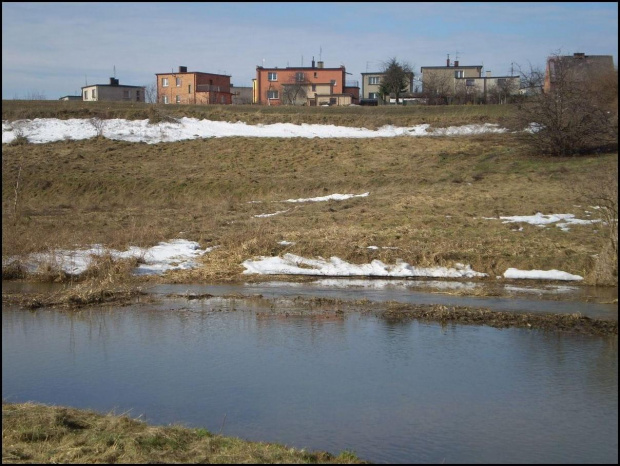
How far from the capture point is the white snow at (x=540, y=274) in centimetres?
1803

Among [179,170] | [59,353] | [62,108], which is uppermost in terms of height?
[62,108]

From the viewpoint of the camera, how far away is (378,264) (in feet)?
62.6

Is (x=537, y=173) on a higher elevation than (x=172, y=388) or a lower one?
higher

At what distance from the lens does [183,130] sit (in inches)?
1693

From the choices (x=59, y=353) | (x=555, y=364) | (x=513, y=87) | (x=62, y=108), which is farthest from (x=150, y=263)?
(x=513, y=87)

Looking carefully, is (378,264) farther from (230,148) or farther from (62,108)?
(62,108)

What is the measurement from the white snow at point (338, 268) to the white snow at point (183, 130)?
22.5 meters

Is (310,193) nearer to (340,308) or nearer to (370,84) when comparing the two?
(340,308)

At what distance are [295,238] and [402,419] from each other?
12.6m

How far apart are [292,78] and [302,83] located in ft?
10.3

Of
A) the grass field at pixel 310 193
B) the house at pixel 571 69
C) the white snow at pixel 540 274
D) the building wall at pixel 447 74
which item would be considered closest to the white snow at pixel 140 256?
the grass field at pixel 310 193

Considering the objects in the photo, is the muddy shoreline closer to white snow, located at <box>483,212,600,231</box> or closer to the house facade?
white snow, located at <box>483,212,600,231</box>

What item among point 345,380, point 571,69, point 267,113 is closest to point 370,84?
point 267,113

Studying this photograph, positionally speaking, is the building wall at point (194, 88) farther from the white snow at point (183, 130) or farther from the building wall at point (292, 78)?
the white snow at point (183, 130)
